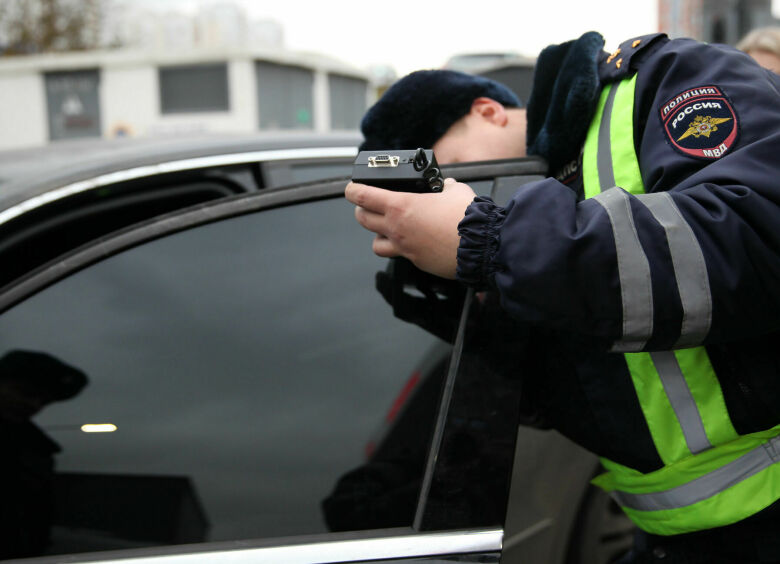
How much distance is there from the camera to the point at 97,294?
110cm

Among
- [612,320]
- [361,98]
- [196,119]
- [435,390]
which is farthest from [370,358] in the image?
[361,98]

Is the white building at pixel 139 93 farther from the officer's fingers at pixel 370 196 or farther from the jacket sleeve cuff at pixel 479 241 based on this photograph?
the jacket sleeve cuff at pixel 479 241

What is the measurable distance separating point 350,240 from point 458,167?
22 centimetres

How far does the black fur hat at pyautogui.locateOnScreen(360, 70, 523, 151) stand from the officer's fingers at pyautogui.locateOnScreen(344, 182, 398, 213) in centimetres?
37

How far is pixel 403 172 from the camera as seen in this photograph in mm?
931

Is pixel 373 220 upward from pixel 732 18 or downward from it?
downward

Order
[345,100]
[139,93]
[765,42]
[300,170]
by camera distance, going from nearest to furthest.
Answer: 1. [300,170]
2. [765,42]
3. [139,93]
4. [345,100]

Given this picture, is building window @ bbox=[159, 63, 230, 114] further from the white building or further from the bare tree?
the bare tree

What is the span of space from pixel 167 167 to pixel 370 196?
2.99ft

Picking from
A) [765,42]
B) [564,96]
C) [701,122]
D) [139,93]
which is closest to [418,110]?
[564,96]

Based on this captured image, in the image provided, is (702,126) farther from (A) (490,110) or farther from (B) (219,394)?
(B) (219,394)

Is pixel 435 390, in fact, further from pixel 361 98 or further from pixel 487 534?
pixel 361 98

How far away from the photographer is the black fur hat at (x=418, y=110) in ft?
4.20

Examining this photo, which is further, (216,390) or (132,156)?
(132,156)
